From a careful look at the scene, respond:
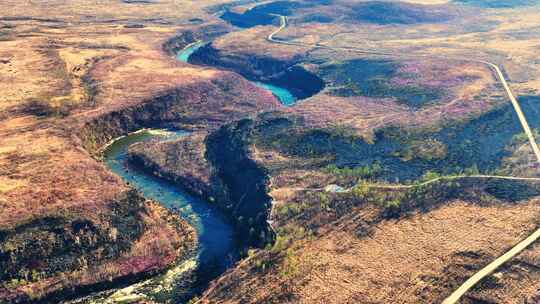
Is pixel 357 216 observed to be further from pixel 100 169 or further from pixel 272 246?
pixel 100 169

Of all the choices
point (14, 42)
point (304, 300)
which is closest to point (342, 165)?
point (304, 300)

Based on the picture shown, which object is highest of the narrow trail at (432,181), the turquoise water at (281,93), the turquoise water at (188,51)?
the turquoise water at (188,51)

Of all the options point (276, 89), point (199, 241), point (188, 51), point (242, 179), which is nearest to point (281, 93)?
point (276, 89)

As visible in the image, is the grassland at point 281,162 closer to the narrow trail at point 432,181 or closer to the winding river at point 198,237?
the narrow trail at point 432,181

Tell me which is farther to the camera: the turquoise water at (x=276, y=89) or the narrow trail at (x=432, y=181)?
the turquoise water at (x=276, y=89)

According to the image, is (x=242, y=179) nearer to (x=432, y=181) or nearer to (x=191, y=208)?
(x=191, y=208)

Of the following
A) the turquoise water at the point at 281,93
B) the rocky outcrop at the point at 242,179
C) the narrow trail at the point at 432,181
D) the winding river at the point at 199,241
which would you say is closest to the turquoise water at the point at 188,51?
the turquoise water at the point at 281,93

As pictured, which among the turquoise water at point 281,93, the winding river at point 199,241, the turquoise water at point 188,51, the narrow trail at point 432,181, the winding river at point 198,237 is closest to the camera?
the winding river at point 198,237
